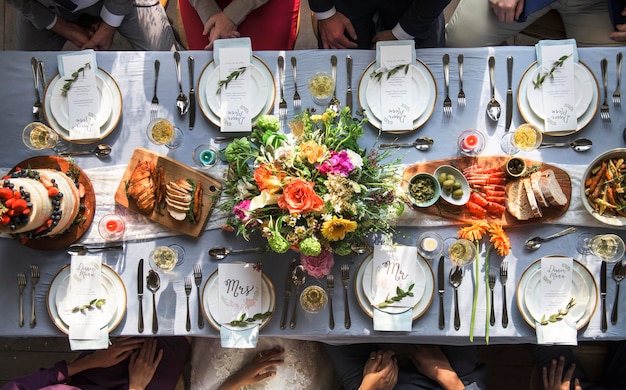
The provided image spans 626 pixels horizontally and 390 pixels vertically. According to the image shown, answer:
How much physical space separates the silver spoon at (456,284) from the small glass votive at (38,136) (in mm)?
1559

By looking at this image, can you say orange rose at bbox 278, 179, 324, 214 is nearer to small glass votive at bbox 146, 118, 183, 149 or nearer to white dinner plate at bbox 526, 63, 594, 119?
small glass votive at bbox 146, 118, 183, 149

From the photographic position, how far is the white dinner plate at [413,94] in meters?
1.85

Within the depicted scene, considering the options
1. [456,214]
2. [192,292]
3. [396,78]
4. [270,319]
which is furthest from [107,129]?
[456,214]

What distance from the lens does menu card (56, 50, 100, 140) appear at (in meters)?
1.87

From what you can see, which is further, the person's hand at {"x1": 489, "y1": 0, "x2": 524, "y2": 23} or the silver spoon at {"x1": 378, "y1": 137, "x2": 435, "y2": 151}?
the person's hand at {"x1": 489, "y1": 0, "x2": 524, "y2": 23}

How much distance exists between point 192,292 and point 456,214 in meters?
1.01

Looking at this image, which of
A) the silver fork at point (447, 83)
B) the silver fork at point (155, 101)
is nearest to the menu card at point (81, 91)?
the silver fork at point (155, 101)

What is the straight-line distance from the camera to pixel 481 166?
1816 millimetres

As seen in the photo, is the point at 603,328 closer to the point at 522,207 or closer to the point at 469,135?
the point at 522,207

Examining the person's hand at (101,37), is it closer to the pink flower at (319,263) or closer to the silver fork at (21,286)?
the silver fork at (21,286)

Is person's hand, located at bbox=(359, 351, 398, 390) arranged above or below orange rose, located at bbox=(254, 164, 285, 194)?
below

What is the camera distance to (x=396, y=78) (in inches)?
73.6

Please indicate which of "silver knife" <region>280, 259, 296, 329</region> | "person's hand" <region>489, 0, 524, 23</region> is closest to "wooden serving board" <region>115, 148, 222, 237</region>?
"silver knife" <region>280, 259, 296, 329</region>

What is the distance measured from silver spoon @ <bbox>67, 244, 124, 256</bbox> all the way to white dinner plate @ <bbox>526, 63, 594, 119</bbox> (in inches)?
63.4
